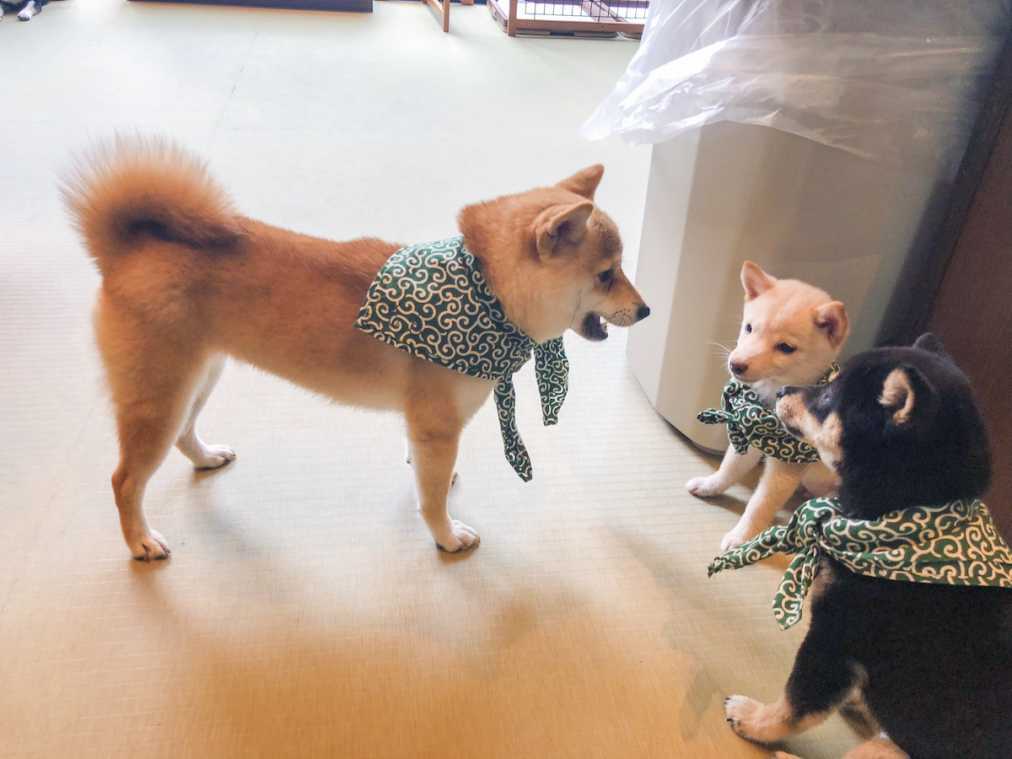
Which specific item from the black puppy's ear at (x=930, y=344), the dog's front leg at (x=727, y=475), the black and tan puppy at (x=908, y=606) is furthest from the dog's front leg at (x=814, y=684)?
the dog's front leg at (x=727, y=475)

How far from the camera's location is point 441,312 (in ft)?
3.75

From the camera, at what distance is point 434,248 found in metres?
1.20

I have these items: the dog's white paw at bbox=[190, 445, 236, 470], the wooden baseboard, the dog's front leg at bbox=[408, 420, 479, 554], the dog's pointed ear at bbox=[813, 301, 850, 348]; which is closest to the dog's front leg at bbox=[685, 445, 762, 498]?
the dog's pointed ear at bbox=[813, 301, 850, 348]

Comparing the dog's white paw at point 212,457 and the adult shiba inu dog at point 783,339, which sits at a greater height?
the adult shiba inu dog at point 783,339

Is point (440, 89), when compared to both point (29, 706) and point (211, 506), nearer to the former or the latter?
point (211, 506)

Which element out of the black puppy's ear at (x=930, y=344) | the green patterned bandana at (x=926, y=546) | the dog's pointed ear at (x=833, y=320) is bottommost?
the green patterned bandana at (x=926, y=546)

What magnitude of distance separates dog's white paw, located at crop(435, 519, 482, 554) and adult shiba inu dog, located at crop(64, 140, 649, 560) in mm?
231

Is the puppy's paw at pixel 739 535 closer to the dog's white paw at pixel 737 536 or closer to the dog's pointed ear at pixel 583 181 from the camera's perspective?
the dog's white paw at pixel 737 536

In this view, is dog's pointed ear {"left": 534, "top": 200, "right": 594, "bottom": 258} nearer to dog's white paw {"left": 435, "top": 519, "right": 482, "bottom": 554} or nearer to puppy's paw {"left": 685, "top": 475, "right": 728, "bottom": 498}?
dog's white paw {"left": 435, "top": 519, "right": 482, "bottom": 554}

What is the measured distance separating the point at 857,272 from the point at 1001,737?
36.8 inches

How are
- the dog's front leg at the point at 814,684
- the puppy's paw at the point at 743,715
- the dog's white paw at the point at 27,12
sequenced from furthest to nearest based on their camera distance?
the dog's white paw at the point at 27,12 → the puppy's paw at the point at 743,715 → the dog's front leg at the point at 814,684

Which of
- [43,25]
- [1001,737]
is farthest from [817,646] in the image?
[43,25]

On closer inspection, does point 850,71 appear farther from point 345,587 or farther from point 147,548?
point 147,548

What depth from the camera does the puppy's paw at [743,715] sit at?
3.65ft
